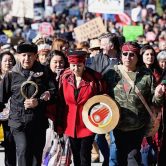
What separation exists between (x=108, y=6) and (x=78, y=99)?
8761 millimetres

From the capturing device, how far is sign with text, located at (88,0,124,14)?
17.2 metres

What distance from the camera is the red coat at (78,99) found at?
8703 millimetres

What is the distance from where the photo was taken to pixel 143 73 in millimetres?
8656

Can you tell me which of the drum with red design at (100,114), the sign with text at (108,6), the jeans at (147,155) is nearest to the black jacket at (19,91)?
the drum with red design at (100,114)

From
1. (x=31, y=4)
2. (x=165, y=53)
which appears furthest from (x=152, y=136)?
(x=31, y=4)

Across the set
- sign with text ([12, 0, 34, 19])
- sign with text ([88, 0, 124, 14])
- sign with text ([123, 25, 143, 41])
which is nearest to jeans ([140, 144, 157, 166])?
sign with text ([88, 0, 124, 14])

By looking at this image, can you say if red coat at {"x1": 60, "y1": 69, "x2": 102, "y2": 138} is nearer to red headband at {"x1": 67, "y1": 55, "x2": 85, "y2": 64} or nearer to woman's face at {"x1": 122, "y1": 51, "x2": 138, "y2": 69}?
red headband at {"x1": 67, "y1": 55, "x2": 85, "y2": 64}

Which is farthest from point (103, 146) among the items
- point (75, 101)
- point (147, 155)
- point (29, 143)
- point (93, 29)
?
point (93, 29)

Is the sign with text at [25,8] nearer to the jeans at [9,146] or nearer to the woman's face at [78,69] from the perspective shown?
the jeans at [9,146]

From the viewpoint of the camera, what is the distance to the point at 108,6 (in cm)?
1725

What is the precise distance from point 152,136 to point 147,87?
71 cm

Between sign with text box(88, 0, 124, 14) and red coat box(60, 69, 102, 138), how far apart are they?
851cm

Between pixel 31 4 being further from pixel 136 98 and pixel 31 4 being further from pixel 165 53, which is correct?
pixel 136 98

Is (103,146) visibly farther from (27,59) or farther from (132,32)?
(132,32)
